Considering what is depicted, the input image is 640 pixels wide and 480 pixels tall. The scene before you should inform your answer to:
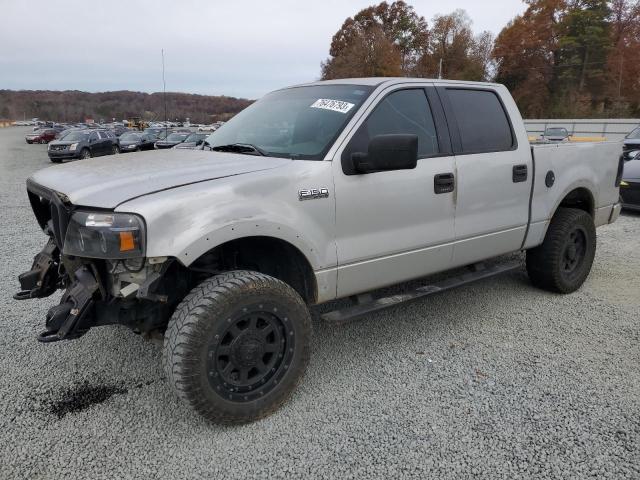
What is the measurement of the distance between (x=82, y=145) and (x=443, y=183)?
23953 mm

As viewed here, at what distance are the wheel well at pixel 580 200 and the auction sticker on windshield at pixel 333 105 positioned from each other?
2544 millimetres

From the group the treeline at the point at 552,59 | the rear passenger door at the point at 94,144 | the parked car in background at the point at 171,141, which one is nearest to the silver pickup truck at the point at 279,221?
the parked car in background at the point at 171,141

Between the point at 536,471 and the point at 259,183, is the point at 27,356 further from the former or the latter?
the point at 536,471

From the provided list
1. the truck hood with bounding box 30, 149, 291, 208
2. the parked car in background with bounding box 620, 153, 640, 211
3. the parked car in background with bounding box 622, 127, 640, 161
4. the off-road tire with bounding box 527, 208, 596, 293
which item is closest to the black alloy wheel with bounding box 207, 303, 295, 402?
the truck hood with bounding box 30, 149, 291, 208

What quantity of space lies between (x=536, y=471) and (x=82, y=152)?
82.6 ft

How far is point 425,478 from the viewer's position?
2328 millimetres

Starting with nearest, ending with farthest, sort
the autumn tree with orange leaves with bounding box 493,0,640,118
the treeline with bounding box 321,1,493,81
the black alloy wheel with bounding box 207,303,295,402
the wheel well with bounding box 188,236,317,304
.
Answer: the black alloy wheel with bounding box 207,303,295,402 < the wheel well with bounding box 188,236,317,304 < the autumn tree with orange leaves with bounding box 493,0,640,118 < the treeline with bounding box 321,1,493,81

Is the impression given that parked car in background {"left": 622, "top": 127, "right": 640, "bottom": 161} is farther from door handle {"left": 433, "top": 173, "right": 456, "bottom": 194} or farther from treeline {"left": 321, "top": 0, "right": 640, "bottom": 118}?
treeline {"left": 321, "top": 0, "right": 640, "bottom": 118}

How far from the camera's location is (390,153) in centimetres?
282

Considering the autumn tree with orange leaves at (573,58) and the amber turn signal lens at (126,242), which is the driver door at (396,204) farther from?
the autumn tree with orange leaves at (573,58)

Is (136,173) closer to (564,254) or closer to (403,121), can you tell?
(403,121)

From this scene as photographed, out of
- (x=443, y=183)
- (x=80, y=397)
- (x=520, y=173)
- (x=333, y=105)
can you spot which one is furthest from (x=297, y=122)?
(x=80, y=397)

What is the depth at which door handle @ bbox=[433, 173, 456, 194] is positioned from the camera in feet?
11.3

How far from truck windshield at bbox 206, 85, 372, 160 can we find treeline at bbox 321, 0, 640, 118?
143 ft
